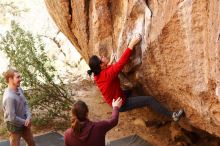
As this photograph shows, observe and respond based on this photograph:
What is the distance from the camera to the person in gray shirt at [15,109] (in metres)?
4.98

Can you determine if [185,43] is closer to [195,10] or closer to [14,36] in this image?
[195,10]

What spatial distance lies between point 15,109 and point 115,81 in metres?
1.52

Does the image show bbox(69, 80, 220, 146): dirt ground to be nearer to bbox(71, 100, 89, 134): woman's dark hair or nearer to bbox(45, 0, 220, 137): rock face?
bbox(45, 0, 220, 137): rock face

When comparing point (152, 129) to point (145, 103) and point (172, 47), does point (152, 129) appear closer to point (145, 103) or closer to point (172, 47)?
point (145, 103)

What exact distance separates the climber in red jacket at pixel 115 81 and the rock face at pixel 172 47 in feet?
0.43

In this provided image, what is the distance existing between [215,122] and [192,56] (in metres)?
0.85

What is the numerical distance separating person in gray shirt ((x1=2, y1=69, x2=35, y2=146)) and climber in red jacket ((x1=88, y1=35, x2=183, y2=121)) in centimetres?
108

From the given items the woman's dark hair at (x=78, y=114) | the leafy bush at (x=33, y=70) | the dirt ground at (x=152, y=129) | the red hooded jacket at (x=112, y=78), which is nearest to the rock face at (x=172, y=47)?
the red hooded jacket at (x=112, y=78)

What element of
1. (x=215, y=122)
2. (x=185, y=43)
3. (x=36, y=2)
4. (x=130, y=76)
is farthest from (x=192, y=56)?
(x=36, y=2)

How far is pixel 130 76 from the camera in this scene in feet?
19.7

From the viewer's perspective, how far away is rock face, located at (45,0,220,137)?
4.14 m

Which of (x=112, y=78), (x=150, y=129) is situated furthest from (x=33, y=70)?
(x=112, y=78)

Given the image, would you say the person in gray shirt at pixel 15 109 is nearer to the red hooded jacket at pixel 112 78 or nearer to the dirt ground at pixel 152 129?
the red hooded jacket at pixel 112 78

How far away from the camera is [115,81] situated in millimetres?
5559
